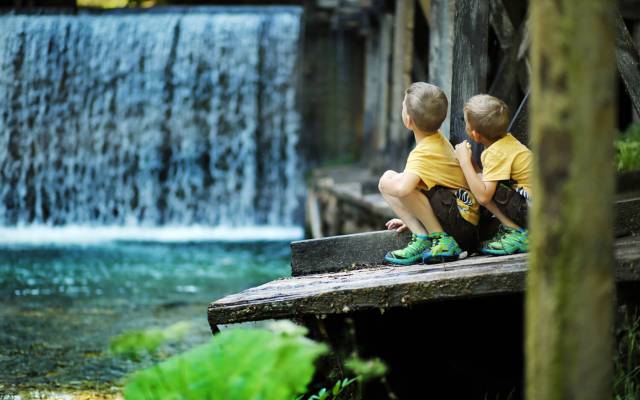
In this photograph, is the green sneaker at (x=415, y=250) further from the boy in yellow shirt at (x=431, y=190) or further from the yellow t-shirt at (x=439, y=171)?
the yellow t-shirt at (x=439, y=171)

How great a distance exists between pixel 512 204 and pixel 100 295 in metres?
4.44

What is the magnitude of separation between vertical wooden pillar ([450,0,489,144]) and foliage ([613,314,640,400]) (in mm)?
1408

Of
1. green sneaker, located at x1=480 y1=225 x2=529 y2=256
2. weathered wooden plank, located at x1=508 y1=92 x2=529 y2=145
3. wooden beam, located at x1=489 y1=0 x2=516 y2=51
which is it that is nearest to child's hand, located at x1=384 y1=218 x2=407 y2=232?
green sneaker, located at x1=480 y1=225 x2=529 y2=256

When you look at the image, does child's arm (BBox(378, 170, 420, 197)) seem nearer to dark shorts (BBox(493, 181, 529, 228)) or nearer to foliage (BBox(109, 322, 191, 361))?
dark shorts (BBox(493, 181, 529, 228))

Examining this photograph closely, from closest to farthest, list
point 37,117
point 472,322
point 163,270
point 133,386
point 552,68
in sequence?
point 552,68
point 133,386
point 472,322
point 163,270
point 37,117

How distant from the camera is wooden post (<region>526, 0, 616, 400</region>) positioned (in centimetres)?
183

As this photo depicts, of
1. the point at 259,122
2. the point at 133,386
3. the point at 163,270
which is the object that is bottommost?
the point at 163,270

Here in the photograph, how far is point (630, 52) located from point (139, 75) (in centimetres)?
831

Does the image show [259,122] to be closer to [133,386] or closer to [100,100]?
[100,100]

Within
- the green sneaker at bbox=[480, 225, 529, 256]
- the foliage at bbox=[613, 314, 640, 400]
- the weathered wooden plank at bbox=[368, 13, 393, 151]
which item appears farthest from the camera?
the weathered wooden plank at bbox=[368, 13, 393, 151]

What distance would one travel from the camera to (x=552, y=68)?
72.6 inches

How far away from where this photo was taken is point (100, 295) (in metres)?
7.19

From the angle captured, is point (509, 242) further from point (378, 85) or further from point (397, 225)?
point (378, 85)

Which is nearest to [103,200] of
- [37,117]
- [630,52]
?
[37,117]
